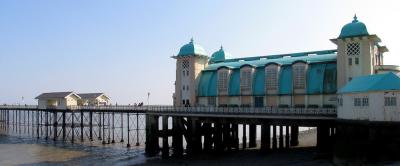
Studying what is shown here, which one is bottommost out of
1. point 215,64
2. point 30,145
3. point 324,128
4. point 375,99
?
point 30,145

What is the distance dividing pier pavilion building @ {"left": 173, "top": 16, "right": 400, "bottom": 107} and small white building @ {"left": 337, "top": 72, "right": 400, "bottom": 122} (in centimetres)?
654

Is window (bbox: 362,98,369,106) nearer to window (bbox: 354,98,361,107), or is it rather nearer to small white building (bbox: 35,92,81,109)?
window (bbox: 354,98,361,107)

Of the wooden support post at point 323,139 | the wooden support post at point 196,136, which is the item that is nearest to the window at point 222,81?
the wooden support post at point 196,136

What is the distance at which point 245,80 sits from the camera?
4094cm

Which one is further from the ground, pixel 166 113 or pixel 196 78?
pixel 196 78

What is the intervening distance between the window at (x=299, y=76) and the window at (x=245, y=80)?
469 centimetres

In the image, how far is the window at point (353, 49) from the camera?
3381 centimetres

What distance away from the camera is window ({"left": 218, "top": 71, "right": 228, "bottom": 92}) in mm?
42497

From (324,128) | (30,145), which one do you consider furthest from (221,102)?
(30,145)

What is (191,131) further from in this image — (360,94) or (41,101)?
(41,101)

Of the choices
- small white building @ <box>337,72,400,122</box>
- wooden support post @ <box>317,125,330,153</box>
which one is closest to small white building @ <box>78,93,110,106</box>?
wooden support post @ <box>317,125,330,153</box>

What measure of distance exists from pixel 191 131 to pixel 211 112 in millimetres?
4012

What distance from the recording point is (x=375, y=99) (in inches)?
1022

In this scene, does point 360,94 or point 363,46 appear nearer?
point 360,94
